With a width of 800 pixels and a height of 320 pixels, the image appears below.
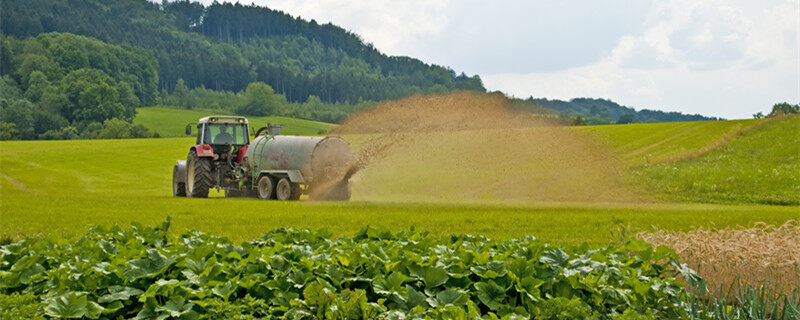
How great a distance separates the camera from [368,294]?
5770 mm

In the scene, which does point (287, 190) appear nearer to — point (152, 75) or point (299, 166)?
point (299, 166)

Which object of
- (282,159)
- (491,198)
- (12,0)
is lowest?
(491,198)

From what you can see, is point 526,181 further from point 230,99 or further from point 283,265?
point 230,99

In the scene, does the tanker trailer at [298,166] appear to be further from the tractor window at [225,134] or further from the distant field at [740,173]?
the distant field at [740,173]

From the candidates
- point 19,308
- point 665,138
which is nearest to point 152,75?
point 665,138

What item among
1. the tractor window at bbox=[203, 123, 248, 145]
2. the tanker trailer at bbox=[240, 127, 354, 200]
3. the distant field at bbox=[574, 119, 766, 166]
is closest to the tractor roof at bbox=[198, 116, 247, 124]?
the tractor window at bbox=[203, 123, 248, 145]

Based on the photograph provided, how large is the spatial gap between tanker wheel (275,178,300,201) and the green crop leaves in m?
15.7

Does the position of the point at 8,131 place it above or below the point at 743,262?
below

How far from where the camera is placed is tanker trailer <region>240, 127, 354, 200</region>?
22.2 metres

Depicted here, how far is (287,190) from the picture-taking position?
884 inches

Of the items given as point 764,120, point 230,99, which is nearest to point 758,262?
point 764,120

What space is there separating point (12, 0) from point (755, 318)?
180593mm

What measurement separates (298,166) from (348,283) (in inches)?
663

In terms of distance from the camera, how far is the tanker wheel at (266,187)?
23.0m
